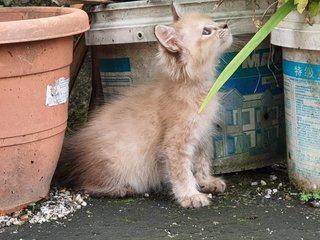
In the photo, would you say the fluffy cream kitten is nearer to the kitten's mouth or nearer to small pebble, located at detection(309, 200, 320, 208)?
the kitten's mouth

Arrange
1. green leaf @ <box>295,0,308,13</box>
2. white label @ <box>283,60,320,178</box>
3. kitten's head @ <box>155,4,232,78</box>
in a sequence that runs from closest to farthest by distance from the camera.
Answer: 1. green leaf @ <box>295,0,308,13</box>
2. white label @ <box>283,60,320,178</box>
3. kitten's head @ <box>155,4,232,78</box>

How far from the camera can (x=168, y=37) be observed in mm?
2635

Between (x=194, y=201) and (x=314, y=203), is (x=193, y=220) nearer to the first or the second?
(x=194, y=201)

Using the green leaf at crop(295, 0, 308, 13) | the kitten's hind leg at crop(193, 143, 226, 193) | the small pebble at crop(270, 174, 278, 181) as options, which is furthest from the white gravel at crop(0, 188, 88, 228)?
the green leaf at crop(295, 0, 308, 13)

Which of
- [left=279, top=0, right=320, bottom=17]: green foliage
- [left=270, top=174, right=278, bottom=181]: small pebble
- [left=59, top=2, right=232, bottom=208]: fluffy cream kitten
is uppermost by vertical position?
[left=279, top=0, right=320, bottom=17]: green foliage

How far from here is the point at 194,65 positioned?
2.73m

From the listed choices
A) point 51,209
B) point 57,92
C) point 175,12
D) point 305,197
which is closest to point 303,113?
point 305,197

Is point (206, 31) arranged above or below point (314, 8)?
below

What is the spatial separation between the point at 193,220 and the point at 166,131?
0.42 meters

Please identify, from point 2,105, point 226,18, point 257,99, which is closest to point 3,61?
point 2,105

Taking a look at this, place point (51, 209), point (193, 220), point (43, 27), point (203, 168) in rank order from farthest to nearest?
point (203, 168) → point (51, 209) → point (193, 220) → point (43, 27)

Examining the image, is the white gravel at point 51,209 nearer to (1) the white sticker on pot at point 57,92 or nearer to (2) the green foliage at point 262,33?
(1) the white sticker on pot at point 57,92

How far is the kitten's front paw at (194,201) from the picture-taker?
107 inches

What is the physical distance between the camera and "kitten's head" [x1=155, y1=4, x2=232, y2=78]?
2701 millimetres
